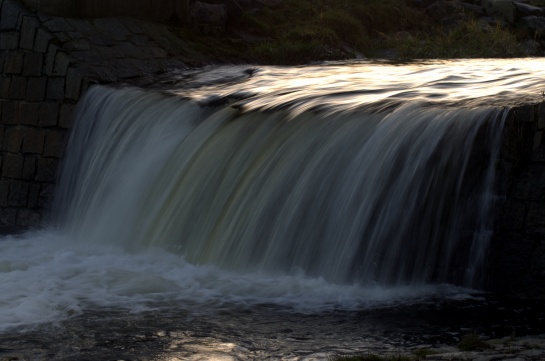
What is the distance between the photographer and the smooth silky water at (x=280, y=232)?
20.2 ft

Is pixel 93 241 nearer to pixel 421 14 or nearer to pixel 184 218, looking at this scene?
pixel 184 218

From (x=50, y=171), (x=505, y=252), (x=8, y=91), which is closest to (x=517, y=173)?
(x=505, y=252)

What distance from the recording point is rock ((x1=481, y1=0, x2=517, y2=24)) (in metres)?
16.1

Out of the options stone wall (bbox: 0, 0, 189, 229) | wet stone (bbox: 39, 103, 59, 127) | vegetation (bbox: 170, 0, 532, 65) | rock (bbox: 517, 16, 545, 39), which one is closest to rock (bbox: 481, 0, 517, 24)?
rock (bbox: 517, 16, 545, 39)

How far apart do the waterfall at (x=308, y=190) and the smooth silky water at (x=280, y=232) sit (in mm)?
14

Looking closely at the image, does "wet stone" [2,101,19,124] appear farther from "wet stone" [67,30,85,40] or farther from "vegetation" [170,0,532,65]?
"vegetation" [170,0,532,65]

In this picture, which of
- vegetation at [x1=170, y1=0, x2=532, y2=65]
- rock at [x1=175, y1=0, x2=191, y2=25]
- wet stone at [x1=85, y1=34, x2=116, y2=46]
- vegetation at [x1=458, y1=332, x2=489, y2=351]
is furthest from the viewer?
vegetation at [x1=170, y1=0, x2=532, y2=65]

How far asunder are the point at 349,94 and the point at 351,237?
239cm

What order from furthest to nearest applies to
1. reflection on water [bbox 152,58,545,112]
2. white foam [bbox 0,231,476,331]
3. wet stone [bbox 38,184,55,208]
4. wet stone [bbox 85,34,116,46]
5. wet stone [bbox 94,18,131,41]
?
1. wet stone [bbox 94,18,131,41]
2. wet stone [bbox 85,34,116,46]
3. wet stone [bbox 38,184,55,208]
4. reflection on water [bbox 152,58,545,112]
5. white foam [bbox 0,231,476,331]

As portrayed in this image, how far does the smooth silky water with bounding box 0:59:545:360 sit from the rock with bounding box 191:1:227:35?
3295 mm

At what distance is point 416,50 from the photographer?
46.8ft

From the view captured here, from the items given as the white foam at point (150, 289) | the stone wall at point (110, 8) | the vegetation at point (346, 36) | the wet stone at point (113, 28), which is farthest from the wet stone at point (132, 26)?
the white foam at point (150, 289)

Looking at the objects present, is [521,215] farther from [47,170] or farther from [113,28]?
[113,28]

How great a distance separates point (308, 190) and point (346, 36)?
310 inches
